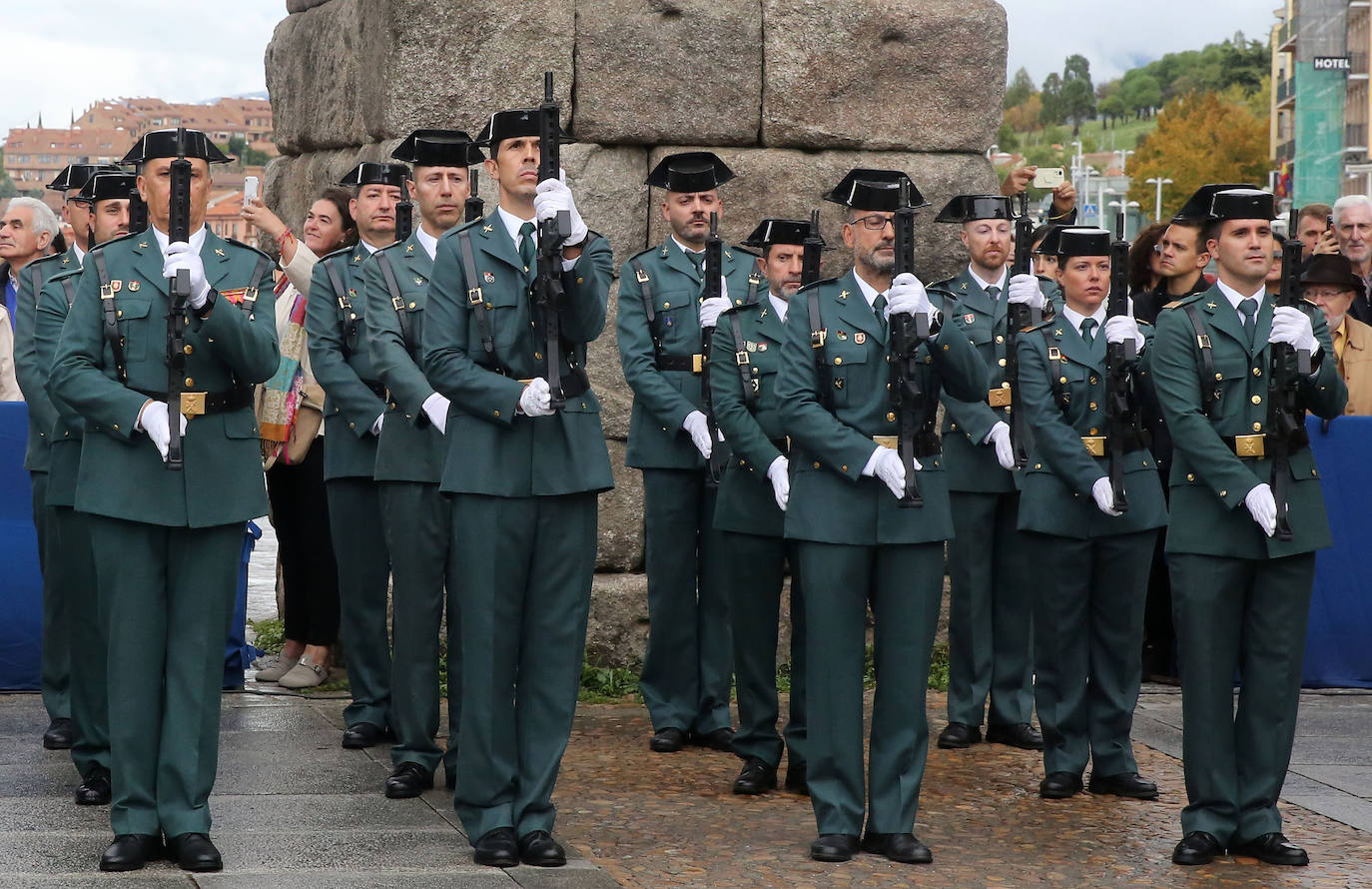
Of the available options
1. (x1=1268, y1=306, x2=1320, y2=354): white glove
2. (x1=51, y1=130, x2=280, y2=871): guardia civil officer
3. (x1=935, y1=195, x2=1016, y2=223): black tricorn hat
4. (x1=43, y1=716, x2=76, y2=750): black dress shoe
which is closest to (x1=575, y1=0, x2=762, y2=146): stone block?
(x1=935, y1=195, x2=1016, y2=223): black tricorn hat

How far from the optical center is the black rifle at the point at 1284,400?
5832 mm

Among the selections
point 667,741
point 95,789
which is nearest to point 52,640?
point 95,789

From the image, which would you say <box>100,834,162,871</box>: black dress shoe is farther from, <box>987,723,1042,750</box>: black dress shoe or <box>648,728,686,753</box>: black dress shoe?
<box>987,723,1042,750</box>: black dress shoe

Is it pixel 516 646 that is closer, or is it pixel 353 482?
pixel 516 646

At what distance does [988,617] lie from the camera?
25.1 ft

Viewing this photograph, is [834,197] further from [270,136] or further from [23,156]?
[23,156]

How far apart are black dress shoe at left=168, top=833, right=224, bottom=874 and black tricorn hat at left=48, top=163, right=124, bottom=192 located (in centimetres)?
364

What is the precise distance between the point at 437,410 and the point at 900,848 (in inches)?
82.7

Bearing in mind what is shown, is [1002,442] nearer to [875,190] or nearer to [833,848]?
[875,190]

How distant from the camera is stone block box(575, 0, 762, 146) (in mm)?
8734

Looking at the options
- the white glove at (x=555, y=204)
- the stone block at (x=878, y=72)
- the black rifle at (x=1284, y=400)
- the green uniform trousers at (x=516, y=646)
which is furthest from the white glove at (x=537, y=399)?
the stone block at (x=878, y=72)

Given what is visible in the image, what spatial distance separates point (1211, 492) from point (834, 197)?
1560 mm

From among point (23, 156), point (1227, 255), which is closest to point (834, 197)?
point (1227, 255)

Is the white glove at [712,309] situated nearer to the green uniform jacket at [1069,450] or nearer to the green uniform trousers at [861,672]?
the green uniform jacket at [1069,450]
